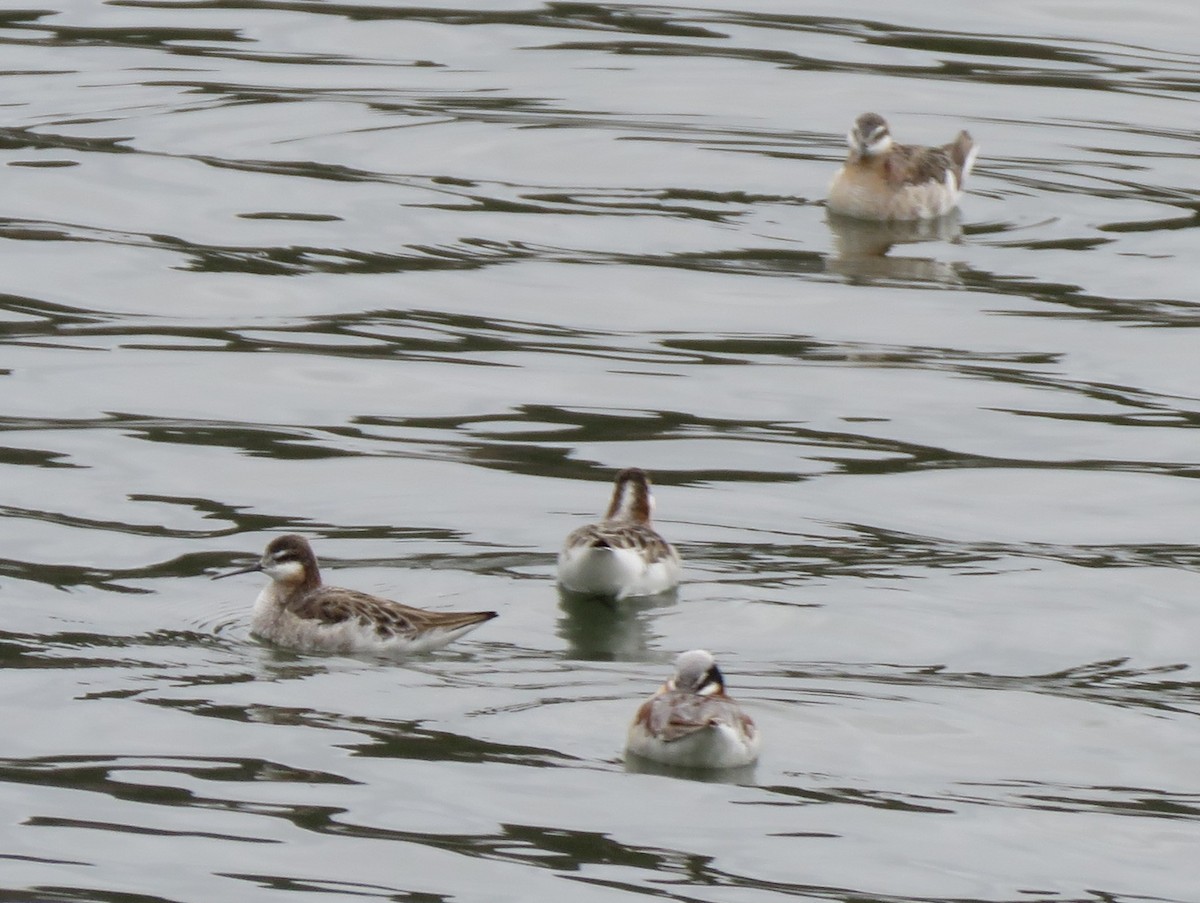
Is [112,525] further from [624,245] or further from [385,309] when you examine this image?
[624,245]

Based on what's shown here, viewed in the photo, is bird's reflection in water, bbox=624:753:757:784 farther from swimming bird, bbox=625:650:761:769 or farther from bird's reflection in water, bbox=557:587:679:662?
bird's reflection in water, bbox=557:587:679:662

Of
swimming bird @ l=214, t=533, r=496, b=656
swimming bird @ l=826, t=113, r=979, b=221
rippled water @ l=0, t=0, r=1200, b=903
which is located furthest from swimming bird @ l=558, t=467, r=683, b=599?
swimming bird @ l=826, t=113, r=979, b=221

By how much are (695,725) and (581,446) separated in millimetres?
5384

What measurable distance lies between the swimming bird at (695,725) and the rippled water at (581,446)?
0.12m

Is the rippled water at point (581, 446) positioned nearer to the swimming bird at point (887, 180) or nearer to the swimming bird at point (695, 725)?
the swimming bird at point (695, 725)

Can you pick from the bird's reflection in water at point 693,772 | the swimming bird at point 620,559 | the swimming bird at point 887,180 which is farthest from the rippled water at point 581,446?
the swimming bird at point 887,180

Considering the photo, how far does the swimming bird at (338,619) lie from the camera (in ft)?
37.1

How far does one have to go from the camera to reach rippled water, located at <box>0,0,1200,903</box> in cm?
941

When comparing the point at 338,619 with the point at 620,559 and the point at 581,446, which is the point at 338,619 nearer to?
the point at 620,559

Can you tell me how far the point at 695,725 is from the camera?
9562 millimetres

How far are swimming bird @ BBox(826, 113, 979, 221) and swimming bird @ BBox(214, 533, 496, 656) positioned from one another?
9488 millimetres

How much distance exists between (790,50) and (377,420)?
40.1 ft

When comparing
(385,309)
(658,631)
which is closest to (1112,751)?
(658,631)

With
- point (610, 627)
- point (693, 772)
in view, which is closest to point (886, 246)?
point (610, 627)
